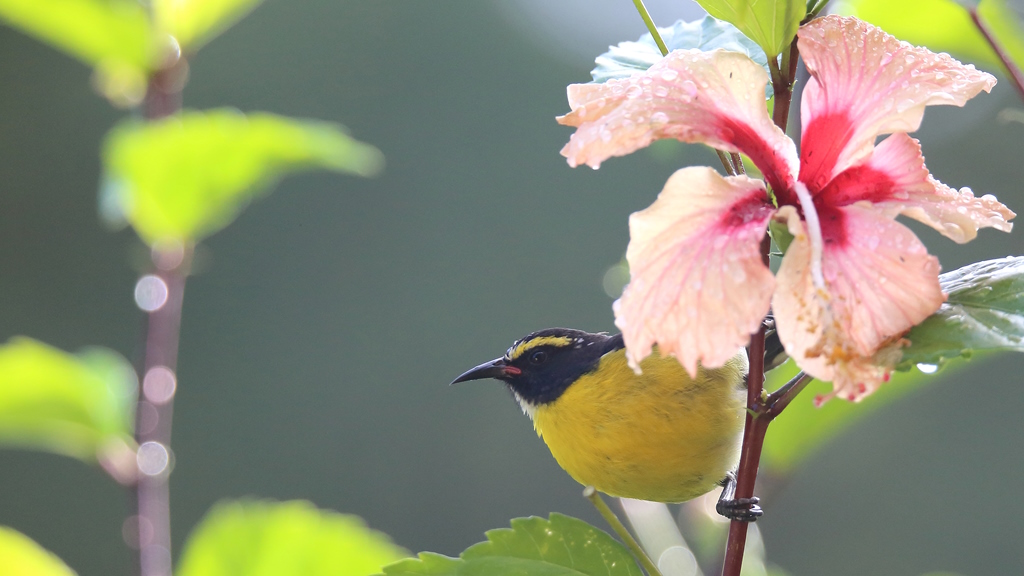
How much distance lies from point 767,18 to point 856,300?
0.18 metres

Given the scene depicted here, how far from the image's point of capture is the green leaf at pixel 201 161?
1.36 meters

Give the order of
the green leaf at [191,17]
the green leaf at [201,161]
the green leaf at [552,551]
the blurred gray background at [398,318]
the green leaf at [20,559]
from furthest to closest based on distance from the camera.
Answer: the blurred gray background at [398,318]
the green leaf at [191,17]
the green leaf at [201,161]
the green leaf at [20,559]
the green leaf at [552,551]

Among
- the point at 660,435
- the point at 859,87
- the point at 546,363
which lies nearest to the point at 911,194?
the point at 859,87

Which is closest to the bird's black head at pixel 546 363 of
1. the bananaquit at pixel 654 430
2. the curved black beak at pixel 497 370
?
the curved black beak at pixel 497 370

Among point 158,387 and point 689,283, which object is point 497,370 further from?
point 689,283

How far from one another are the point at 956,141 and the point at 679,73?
317 inches

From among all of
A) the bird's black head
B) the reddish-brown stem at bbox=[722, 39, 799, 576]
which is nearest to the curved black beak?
the bird's black head

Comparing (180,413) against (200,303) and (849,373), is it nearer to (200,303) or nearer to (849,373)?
(200,303)

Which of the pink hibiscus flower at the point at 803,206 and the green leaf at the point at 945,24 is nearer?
the pink hibiscus flower at the point at 803,206

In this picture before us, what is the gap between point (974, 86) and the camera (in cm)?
50

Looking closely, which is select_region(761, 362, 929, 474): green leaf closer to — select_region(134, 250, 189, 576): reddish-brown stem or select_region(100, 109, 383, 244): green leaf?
select_region(100, 109, 383, 244): green leaf

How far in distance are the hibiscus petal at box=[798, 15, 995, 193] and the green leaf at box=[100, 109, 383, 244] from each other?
0.94m

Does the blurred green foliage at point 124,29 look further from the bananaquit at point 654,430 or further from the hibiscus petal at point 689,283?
the hibiscus petal at point 689,283

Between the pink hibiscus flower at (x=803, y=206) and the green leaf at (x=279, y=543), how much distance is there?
2.81ft
